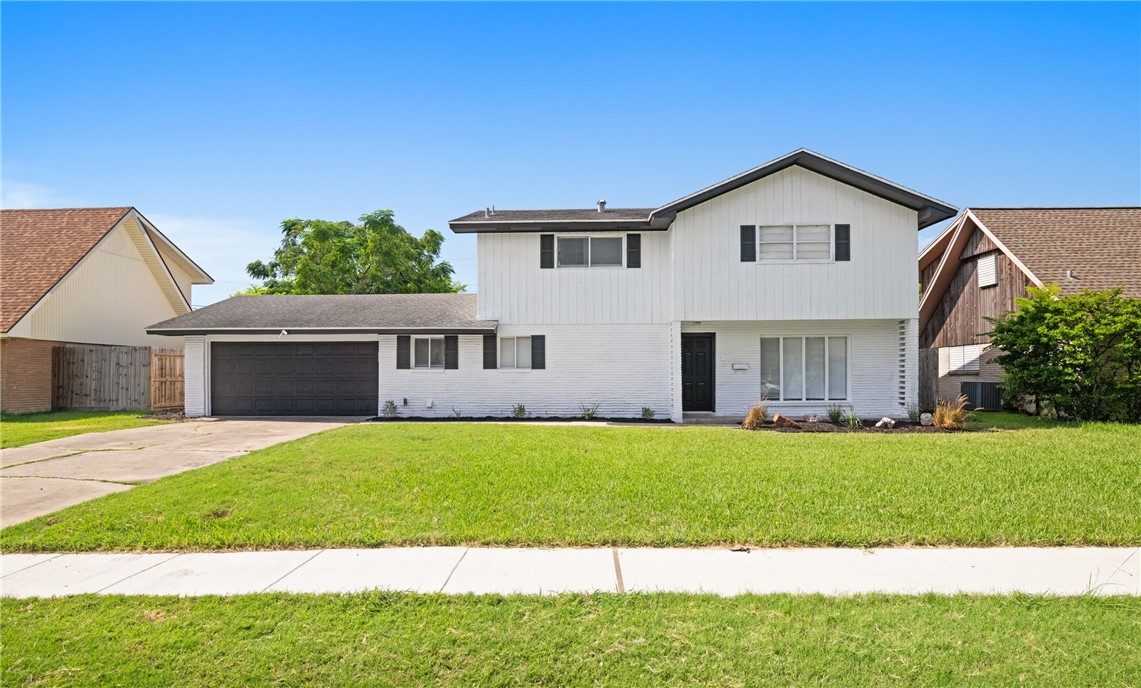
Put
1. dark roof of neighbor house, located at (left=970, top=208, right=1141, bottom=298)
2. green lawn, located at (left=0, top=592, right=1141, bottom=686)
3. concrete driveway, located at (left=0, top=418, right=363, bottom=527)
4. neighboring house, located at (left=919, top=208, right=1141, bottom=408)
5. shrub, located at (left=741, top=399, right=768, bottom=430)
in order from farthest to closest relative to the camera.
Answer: neighboring house, located at (left=919, top=208, right=1141, bottom=408)
dark roof of neighbor house, located at (left=970, top=208, right=1141, bottom=298)
shrub, located at (left=741, top=399, right=768, bottom=430)
concrete driveway, located at (left=0, top=418, right=363, bottom=527)
green lawn, located at (left=0, top=592, right=1141, bottom=686)

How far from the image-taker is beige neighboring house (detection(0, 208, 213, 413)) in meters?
19.2

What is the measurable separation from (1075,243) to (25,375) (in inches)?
1259

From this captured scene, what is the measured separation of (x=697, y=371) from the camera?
17.6 metres

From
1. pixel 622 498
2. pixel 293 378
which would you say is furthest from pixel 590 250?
pixel 622 498

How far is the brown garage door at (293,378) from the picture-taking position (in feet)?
58.6

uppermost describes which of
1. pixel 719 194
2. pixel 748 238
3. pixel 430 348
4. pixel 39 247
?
pixel 719 194

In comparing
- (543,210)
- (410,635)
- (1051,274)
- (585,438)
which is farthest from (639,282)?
→ (410,635)

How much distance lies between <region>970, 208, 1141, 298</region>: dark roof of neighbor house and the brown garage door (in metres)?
19.1

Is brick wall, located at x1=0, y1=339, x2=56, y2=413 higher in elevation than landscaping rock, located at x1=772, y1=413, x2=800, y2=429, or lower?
higher

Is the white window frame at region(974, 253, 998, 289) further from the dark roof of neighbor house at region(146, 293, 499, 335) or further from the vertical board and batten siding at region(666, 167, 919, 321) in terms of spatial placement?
the dark roof of neighbor house at region(146, 293, 499, 335)

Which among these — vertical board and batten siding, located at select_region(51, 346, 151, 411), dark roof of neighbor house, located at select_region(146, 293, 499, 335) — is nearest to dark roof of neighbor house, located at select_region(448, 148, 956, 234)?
dark roof of neighbor house, located at select_region(146, 293, 499, 335)

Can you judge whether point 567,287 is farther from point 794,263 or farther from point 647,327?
point 794,263

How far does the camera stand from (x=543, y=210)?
19344mm

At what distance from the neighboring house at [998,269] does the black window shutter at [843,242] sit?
18.4 feet
